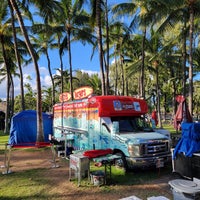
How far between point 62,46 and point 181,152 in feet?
73.3

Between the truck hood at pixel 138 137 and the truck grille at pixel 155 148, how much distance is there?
147 mm

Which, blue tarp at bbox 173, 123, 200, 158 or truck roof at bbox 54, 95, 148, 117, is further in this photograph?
truck roof at bbox 54, 95, 148, 117

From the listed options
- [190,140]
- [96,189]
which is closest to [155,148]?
[190,140]

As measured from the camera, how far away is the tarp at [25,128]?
15.9 meters

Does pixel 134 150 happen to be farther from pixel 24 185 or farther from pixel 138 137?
pixel 24 185

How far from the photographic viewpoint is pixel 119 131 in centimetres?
916

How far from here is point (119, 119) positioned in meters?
9.64

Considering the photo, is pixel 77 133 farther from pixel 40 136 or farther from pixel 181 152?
pixel 181 152

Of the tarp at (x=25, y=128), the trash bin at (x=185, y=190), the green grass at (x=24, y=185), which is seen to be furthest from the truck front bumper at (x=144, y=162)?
→ the tarp at (x=25, y=128)

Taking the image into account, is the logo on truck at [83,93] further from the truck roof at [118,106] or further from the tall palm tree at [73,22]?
the tall palm tree at [73,22]

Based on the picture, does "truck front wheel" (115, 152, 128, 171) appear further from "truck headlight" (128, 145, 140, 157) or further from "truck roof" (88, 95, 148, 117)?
"truck roof" (88, 95, 148, 117)

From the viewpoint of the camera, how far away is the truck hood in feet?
26.6

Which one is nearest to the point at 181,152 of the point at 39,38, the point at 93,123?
the point at 93,123

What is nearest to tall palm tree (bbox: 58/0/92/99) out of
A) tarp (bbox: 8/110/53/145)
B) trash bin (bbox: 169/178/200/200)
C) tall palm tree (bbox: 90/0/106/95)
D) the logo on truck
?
tall palm tree (bbox: 90/0/106/95)
